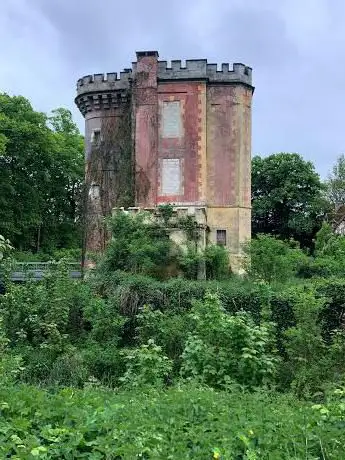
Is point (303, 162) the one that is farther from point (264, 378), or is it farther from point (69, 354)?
point (264, 378)

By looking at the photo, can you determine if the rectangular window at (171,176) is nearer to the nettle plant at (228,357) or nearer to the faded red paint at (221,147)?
the faded red paint at (221,147)

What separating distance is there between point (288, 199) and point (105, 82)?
1784cm

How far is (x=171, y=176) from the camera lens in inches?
1121

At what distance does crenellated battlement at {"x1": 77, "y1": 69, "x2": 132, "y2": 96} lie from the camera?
100 ft

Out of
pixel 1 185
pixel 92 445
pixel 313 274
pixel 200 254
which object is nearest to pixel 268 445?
pixel 92 445

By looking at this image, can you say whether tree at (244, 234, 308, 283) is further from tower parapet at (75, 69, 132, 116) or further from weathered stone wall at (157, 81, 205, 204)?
tower parapet at (75, 69, 132, 116)

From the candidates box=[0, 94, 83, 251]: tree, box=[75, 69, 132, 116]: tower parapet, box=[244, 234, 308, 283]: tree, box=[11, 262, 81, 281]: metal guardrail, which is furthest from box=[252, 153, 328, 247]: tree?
box=[244, 234, 308, 283]: tree

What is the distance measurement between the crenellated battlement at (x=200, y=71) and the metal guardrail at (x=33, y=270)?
31.8 feet

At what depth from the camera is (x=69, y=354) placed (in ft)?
50.2

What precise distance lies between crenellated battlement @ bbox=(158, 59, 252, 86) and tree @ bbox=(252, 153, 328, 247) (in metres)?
15.9

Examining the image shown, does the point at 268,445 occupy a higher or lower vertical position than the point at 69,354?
higher

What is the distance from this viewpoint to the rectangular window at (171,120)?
2861 cm

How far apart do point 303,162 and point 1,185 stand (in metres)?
21.0

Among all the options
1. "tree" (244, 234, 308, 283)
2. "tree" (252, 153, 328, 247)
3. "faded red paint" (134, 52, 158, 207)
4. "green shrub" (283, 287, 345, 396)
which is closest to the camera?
"green shrub" (283, 287, 345, 396)
